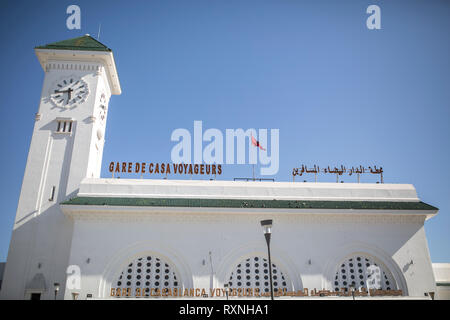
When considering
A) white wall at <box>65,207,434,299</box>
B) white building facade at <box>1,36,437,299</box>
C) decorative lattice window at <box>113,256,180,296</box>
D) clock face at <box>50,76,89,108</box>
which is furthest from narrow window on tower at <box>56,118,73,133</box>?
decorative lattice window at <box>113,256,180,296</box>

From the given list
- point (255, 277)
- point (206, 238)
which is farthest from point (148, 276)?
point (255, 277)

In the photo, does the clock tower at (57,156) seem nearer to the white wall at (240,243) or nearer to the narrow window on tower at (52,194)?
the narrow window on tower at (52,194)

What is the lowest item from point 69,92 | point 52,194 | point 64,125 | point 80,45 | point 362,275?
point 362,275

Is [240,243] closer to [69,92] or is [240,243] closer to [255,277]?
[255,277]

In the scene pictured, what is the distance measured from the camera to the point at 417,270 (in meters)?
25.7

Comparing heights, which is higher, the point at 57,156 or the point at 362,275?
the point at 57,156

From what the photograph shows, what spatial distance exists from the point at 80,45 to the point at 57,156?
10836 millimetres

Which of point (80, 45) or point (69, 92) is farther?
point (80, 45)

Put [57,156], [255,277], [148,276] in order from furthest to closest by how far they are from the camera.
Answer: [57,156]
[255,277]
[148,276]

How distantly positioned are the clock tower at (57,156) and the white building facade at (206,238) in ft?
0.33

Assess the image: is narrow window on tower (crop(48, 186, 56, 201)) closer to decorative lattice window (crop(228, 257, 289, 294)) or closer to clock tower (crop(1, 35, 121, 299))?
clock tower (crop(1, 35, 121, 299))

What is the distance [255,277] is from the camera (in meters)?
25.1

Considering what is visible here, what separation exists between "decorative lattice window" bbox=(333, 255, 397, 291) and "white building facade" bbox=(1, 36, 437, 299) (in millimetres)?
71

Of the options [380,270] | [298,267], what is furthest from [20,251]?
[380,270]
